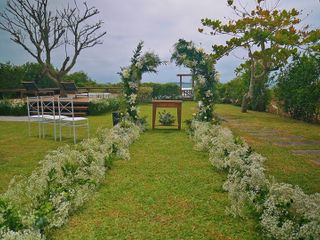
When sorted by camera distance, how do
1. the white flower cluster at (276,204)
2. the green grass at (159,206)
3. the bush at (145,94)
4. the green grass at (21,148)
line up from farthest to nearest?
1. the bush at (145,94)
2. the green grass at (21,148)
3. the green grass at (159,206)
4. the white flower cluster at (276,204)

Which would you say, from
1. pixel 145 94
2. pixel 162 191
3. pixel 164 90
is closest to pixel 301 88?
pixel 162 191

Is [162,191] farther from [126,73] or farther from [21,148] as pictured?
[126,73]

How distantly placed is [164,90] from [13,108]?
41.6 ft

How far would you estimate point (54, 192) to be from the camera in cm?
384

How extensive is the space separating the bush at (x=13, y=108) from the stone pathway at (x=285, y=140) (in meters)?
9.25

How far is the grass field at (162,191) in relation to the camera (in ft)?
11.2

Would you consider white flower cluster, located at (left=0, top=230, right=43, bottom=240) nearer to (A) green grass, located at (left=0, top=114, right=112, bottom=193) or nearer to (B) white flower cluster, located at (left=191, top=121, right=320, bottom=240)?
(B) white flower cluster, located at (left=191, top=121, right=320, bottom=240)

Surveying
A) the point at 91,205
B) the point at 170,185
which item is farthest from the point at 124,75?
the point at 91,205

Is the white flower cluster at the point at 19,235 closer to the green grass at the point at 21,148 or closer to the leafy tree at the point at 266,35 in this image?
the green grass at the point at 21,148

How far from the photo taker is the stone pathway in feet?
23.6

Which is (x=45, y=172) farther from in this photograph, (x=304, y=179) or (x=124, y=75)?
(x=124, y=75)

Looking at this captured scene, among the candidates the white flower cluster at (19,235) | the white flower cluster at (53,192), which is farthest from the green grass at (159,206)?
the white flower cluster at (19,235)

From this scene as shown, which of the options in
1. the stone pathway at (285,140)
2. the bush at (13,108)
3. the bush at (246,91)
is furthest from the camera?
the bush at (246,91)

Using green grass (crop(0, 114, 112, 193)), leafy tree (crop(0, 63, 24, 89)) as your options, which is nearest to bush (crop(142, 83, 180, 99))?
leafy tree (crop(0, 63, 24, 89))
